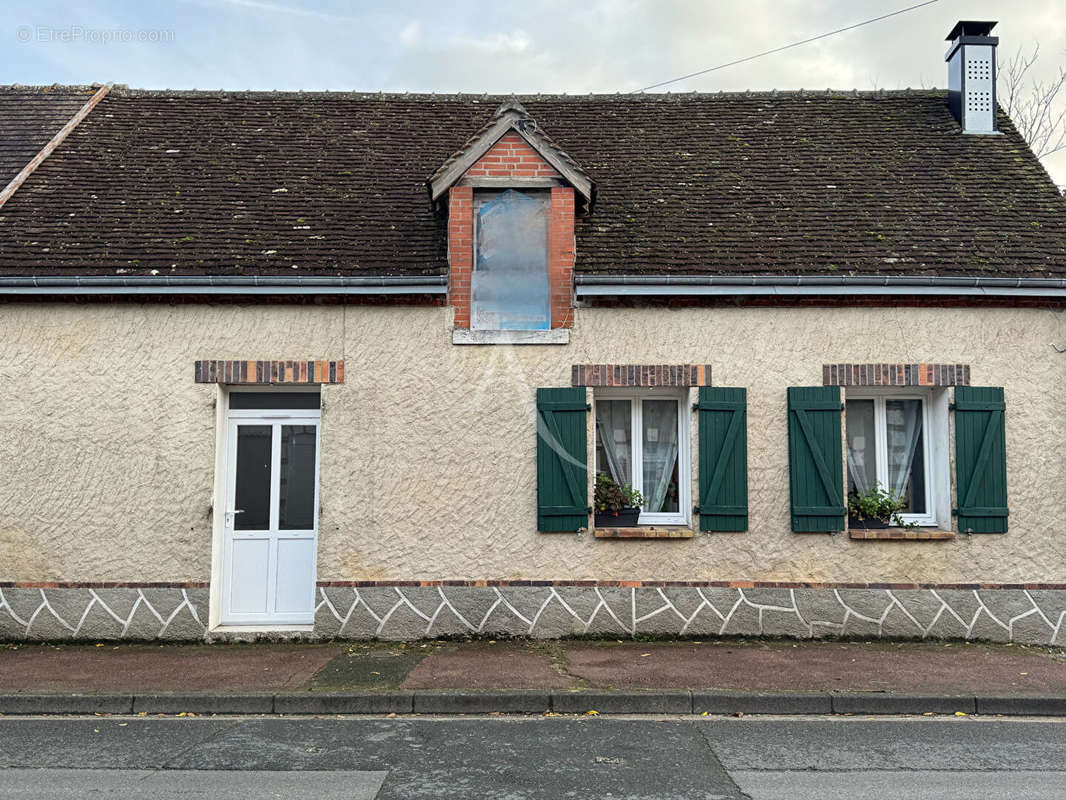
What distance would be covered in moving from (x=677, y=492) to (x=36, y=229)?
292 inches

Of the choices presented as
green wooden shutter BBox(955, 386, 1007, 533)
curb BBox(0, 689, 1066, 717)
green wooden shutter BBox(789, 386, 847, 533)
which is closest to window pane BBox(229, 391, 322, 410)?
curb BBox(0, 689, 1066, 717)

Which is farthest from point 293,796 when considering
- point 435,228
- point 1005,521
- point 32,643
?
point 1005,521

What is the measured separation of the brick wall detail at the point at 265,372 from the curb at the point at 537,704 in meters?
3.28

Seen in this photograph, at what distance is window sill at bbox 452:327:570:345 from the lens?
9.31m

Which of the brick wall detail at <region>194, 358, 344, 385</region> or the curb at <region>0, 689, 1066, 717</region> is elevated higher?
the brick wall detail at <region>194, 358, 344, 385</region>

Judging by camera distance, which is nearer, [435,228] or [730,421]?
[730,421]

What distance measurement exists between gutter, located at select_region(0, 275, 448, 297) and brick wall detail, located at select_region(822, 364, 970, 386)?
4.04m

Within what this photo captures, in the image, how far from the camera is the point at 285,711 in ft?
23.0

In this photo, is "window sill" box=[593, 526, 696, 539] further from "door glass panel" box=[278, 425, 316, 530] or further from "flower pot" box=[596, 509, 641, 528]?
"door glass panel" box=[278, 425, 316, 530]

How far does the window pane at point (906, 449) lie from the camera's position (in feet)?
31.6

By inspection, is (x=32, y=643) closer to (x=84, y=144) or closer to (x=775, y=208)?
(x=84, y=144)

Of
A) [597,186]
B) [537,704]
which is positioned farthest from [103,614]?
[597,186]

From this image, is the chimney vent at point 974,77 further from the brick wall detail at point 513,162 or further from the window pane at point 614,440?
the window pane at point 614,440

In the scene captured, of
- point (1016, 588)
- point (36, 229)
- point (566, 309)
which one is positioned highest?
point (36, 229)
